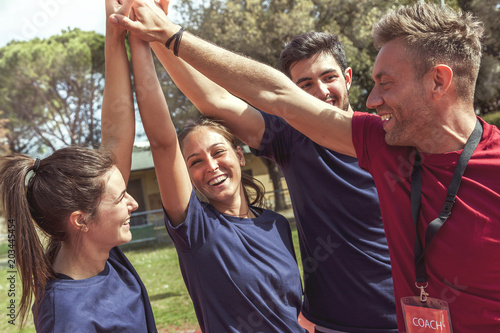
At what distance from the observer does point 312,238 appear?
7.50 feet

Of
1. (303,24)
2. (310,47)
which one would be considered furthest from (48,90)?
(310,47)

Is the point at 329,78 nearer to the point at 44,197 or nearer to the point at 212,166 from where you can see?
the point at 212,166

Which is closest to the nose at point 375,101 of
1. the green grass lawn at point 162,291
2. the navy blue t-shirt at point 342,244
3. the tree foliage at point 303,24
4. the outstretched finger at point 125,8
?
the navy blue t-shirt at point 342,244

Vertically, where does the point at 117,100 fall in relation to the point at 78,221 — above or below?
above

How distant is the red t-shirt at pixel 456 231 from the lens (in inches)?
62.6

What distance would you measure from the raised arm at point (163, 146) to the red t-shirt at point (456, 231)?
81 cm

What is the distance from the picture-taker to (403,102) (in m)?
1.79

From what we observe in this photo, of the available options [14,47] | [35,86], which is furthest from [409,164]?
[14,47]

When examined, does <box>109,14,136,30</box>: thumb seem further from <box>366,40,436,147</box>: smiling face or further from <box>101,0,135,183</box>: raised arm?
<box>366,40,436,147</box>: smiling face

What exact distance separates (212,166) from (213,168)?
0.01 m

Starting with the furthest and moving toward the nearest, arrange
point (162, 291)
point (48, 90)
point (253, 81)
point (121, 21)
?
point (48, 90) → point (162, 291) → point (253, 81) → point (121, 21)

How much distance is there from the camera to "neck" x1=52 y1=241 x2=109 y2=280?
5.87 ft

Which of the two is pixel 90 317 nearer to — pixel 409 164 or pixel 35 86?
pixel 409 164

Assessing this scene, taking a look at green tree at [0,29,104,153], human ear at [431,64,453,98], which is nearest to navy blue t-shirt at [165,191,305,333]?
human ear at [431,64,453,98]
